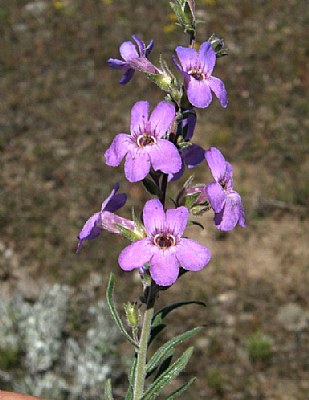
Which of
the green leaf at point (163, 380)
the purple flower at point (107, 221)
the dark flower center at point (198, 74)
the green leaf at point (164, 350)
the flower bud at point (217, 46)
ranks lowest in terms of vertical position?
the green leaf at point (163, 380)

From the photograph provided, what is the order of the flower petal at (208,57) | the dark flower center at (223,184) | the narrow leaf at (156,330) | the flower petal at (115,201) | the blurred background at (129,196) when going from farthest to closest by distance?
the blurred background at (129,196)
the narrow leaf at (156,330)
the flower petal at (115,201)
the dark flower center at (223,184)
the flower petal at (208,57)

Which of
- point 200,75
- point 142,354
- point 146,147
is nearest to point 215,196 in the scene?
point 146,147

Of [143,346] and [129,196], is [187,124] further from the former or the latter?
[129,196]

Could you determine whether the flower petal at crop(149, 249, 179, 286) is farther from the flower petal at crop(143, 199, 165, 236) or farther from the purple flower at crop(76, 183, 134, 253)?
the purple flower at crop(76, 183, 134, 253)

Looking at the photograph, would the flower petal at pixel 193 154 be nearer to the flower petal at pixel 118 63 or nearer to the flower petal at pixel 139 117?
the flower petal at pixel 139 117

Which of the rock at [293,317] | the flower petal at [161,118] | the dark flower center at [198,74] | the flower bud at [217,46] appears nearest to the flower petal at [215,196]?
the flower petal at [161,118]

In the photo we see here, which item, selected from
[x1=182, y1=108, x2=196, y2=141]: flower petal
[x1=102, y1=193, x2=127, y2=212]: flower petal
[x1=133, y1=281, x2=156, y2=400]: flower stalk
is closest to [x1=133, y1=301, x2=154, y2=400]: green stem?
[x1=133, y1=281, x2=156, y2=400]: flower stalk

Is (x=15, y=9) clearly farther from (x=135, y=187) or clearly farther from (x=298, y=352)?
(x=298, y=352)
